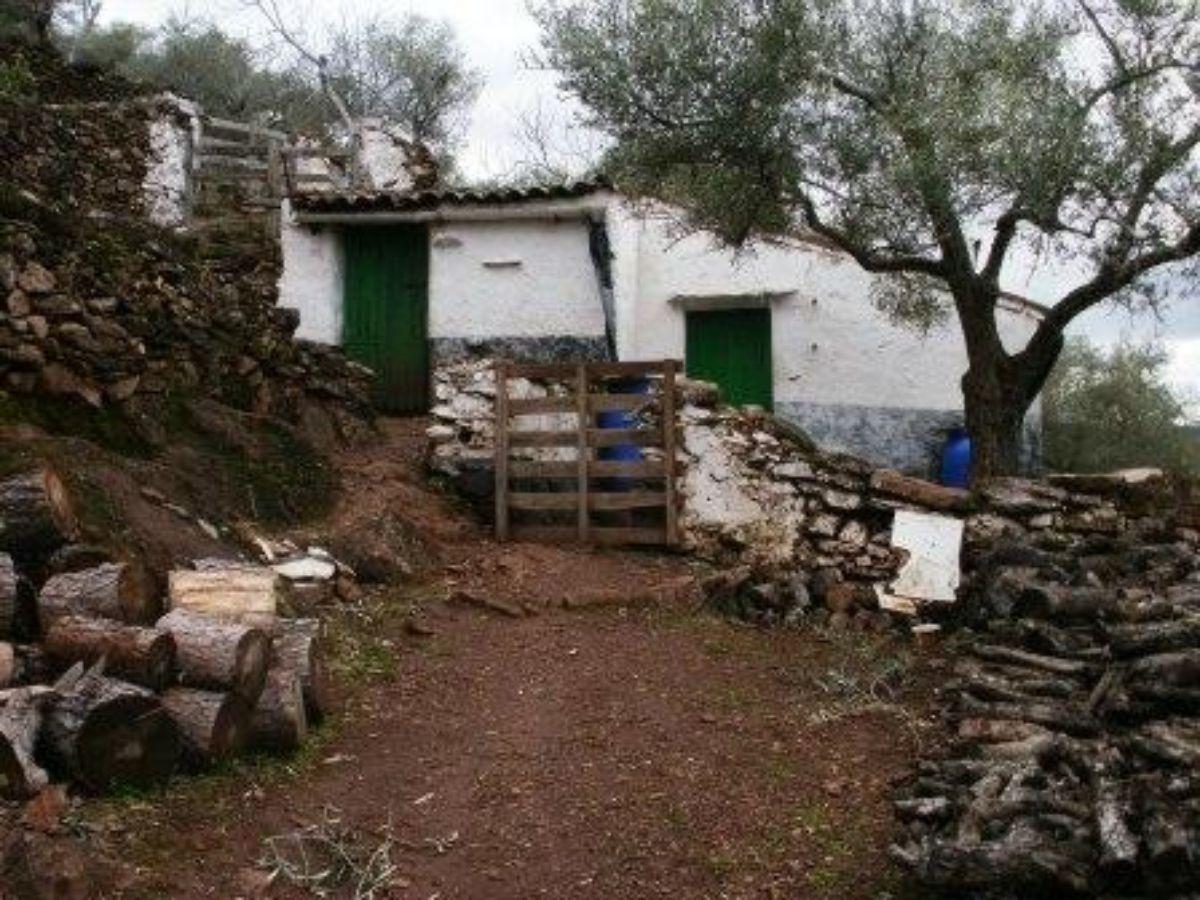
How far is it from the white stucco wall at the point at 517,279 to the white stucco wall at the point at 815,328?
70.3 inches

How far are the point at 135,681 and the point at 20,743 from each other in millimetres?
586

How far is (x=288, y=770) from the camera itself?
16.9 ft

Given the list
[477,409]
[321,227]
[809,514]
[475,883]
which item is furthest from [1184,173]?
[321,227]

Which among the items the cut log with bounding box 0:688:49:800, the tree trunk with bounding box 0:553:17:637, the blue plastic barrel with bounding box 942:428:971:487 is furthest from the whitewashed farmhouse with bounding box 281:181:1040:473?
the cut log with bounding box 0:688:49:800

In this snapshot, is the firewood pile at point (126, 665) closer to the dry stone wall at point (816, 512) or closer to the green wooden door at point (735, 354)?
the dry stone wall at point (816, 512)

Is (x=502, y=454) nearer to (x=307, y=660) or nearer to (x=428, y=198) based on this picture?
(x=307, y=660)

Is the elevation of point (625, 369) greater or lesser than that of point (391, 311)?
lesser

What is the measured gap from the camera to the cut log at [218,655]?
16.2ft

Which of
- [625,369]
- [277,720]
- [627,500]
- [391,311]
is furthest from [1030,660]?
[391,311]

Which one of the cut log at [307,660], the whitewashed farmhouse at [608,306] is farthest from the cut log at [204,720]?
the whitewashed farmhouse at [608,306]

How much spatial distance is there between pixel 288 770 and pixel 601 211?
10.4 metres

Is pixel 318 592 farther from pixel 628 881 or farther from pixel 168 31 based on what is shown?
pixel 168 31

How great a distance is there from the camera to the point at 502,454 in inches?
410

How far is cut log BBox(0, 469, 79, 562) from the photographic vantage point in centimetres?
571
